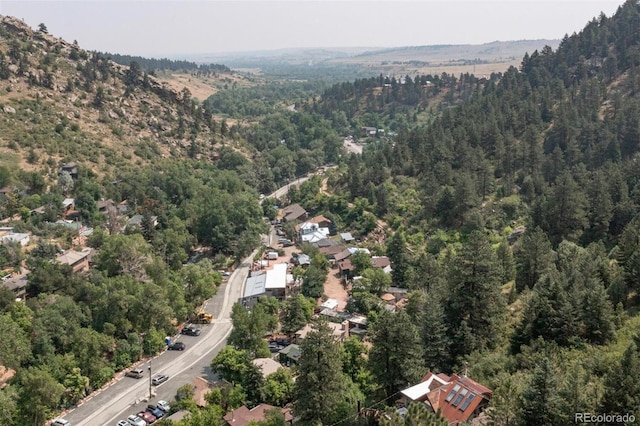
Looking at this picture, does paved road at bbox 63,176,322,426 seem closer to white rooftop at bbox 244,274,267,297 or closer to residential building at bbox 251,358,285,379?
white rooftop at bbox 244,274,267,297

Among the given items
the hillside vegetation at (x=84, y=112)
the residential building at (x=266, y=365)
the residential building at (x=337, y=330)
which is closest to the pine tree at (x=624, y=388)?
the residential building at (x=266, y=365)

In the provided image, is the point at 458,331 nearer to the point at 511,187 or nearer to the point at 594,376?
the point at 594,376

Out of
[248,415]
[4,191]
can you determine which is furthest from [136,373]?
[4,191]

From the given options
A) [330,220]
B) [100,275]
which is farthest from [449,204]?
[100,275]

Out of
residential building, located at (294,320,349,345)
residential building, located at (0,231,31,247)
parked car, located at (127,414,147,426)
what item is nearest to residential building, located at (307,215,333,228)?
residential building, located at (294,320,349,345)

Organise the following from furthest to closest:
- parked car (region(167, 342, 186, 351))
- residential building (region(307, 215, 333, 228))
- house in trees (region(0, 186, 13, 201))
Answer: residential building (region(307, 215, 333, 228)), house in trees (region(0, 186, 13, 201)), parked car (region(167, 342, 186, 351))

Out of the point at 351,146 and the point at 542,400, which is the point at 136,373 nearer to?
the point at 542,400

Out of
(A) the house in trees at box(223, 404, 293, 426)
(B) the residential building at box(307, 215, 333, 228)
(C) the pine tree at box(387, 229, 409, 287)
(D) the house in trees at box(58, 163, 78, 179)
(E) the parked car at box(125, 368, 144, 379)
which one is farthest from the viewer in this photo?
(B) the residential building at box(307, 215, 333, 228)

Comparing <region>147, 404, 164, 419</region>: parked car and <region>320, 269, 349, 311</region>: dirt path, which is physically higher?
<region>320, 269, 349, 311</region>: dirt path
